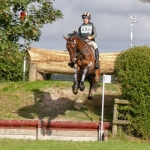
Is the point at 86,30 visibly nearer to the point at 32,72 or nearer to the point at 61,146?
the point at 61,146

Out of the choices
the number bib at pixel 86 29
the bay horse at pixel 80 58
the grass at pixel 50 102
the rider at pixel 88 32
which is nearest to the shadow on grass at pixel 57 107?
the grass at pixel 50 102

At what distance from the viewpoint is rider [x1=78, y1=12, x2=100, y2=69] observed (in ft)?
50.2

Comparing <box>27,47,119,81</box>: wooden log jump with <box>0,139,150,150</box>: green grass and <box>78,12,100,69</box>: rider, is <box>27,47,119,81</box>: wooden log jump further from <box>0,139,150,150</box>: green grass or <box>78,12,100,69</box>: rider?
<box>0,139,150,150</box>: green grass

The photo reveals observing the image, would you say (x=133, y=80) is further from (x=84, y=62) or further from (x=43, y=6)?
(x=43, y=6)

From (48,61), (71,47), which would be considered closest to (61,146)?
(71,47)

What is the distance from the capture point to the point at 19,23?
17.2 m

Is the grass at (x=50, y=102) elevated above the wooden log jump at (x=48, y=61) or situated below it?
below

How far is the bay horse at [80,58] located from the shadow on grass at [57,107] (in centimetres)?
224

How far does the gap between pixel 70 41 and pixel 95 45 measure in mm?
1859

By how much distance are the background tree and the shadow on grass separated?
173 centimetres

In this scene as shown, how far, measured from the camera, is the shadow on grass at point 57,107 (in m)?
17.0

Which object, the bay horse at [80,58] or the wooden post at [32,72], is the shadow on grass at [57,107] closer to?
the wooden post at [32,72]

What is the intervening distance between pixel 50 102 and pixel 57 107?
46 cm

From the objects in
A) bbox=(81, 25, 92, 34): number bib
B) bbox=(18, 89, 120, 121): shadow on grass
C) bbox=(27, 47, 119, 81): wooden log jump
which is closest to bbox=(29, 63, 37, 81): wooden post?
bbox=(27, 47, 119, 81): wooden log jump
